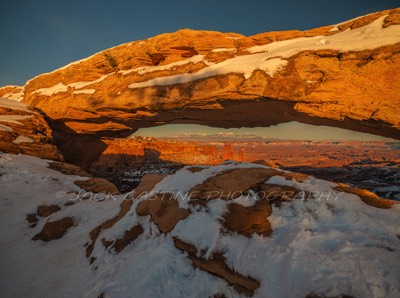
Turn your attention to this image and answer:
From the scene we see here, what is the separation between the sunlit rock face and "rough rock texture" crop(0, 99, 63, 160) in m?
1.20

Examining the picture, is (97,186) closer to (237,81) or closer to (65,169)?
(65,169)

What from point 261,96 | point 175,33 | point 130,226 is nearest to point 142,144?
point 175,33

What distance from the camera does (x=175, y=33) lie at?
12.3 m

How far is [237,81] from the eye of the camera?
9.77 metres

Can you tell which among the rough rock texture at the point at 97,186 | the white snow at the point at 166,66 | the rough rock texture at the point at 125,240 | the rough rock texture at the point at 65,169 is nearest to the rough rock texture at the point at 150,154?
the rough rock texture at the point at 65,169

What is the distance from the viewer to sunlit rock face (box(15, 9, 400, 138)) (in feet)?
26.6

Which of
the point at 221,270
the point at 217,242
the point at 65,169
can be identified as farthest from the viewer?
the point at 65,169

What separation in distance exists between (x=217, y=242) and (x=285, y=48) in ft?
28.2

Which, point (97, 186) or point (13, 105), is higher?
point (13, 105)

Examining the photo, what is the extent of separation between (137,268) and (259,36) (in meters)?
10.8

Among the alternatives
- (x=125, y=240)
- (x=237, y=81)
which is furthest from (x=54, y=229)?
(x=237, y=81)

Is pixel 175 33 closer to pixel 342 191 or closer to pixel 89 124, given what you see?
pixel 89 124

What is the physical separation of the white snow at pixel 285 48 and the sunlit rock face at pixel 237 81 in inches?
1.4
